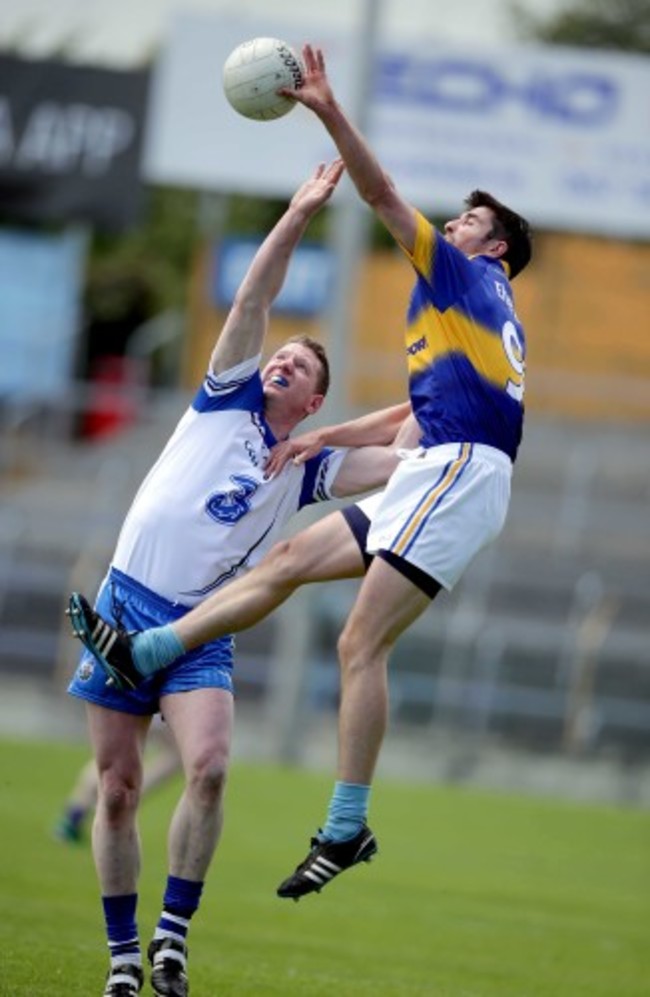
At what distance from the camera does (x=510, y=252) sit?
30.3 ft

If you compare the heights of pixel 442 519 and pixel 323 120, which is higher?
pixel 323 120

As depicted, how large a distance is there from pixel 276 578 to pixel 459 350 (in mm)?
1106

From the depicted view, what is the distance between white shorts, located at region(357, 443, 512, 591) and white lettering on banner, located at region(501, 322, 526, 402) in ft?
0.79

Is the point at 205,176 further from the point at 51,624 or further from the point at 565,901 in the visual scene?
the point at 565,901

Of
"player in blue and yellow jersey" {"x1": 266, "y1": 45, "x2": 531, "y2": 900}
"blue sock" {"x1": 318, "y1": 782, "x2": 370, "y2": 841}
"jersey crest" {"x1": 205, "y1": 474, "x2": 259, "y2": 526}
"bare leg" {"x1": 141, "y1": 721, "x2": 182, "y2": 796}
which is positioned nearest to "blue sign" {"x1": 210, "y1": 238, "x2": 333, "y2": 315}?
"bare leg" {"x1": 141, "y1": 721, "x2": 182, "y2": 796}

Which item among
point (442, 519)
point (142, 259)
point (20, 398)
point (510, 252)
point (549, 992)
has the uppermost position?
point (142, 259)

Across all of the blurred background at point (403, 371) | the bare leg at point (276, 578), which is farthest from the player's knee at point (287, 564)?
the blurred background at point (403, 371)

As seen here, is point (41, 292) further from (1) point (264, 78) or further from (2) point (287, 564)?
(2) point (287, 564)

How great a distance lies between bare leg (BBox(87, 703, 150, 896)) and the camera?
8836mm

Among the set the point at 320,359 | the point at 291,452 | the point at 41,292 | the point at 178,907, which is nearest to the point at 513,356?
the point at 320,359

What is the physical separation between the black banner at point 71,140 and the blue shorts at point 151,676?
19686 millimetres

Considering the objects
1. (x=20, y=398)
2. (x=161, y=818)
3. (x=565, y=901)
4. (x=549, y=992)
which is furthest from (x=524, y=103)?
(x=549, y=992)

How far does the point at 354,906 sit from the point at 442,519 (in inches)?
210

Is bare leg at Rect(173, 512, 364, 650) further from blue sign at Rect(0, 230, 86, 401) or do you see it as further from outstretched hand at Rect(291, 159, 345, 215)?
blue sign at Rect(0, 230, 86, 401)
